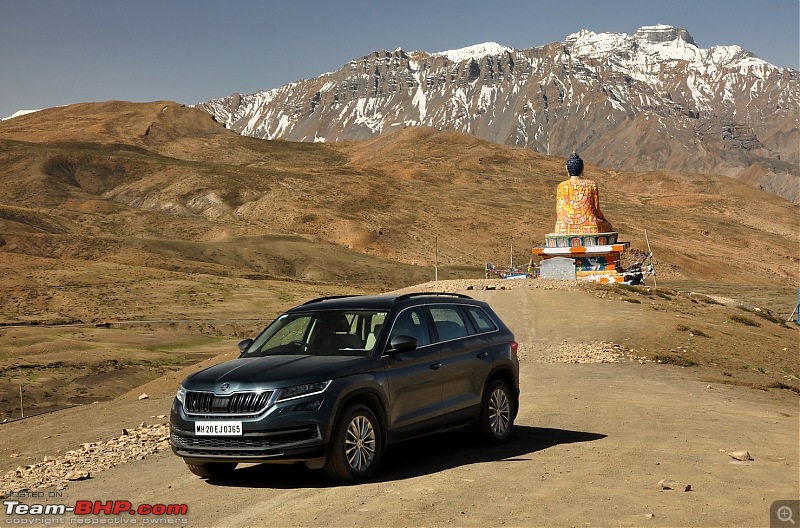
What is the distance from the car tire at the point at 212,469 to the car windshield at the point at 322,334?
119 cm

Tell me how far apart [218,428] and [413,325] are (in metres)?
2.55

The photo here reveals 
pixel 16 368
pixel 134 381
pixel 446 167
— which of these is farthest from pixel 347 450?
pixel 446 167

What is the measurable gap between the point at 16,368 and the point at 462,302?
29.9 metres

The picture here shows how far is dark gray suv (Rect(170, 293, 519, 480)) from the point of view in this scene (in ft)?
29.9

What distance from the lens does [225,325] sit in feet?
171

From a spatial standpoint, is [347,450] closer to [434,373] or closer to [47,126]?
[434,373]

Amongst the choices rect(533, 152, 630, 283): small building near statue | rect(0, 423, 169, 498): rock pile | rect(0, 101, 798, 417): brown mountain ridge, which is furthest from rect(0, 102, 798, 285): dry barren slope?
rect(0, 423, 169, 498): rock pile

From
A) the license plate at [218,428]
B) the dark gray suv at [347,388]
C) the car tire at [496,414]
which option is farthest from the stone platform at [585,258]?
the license plate at [218,428]

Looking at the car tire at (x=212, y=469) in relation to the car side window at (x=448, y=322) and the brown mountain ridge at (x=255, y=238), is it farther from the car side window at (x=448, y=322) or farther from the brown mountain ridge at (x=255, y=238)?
the brown mountain ridge at (x=255, y=238)

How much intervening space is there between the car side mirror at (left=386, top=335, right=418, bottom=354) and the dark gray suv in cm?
1

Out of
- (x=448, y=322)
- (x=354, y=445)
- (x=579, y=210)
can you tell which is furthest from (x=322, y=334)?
(x=579, y=210)

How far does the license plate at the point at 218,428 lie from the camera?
9156 mm

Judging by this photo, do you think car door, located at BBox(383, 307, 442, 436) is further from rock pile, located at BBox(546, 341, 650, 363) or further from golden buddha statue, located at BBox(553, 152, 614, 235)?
golden buddha statue, located at BBox(553, 152, 614, 235)

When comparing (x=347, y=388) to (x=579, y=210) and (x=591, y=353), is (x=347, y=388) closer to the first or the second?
(x=591, y=353)
